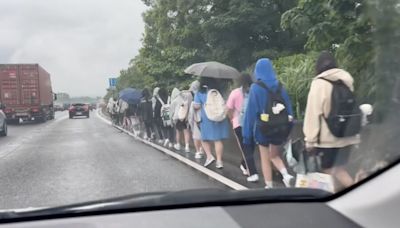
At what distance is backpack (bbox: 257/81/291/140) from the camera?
6.71 meters

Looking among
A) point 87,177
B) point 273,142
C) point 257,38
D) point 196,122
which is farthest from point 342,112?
point 257,38

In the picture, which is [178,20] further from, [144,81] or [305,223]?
[305,223]

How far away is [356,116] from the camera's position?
4.30 m

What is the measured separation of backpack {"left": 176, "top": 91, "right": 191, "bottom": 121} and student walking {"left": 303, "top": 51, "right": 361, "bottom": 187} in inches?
266

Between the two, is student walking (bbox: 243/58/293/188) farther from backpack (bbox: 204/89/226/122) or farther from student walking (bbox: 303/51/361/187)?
backpack (bbox: 204/89/226/122)

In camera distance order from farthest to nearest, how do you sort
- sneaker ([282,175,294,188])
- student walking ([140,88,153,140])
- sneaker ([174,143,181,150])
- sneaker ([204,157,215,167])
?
student walking ([140,88,153,140]) < sneaker ([174,143,181,150]) < sneaker ([204,157,215,167]) < sneaker ([282,175,294,188])

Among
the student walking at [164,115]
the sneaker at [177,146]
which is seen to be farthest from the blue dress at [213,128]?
the student walking at [164,115]

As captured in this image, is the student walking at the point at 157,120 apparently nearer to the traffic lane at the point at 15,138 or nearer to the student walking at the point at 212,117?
the traffic lane at the point at 15,138

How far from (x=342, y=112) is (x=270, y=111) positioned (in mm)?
1961

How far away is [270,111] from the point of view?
22.0ft

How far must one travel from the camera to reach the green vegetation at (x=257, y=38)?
19.4 ft

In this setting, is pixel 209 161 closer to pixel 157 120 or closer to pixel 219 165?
pixel 219 165

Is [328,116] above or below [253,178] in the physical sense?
above

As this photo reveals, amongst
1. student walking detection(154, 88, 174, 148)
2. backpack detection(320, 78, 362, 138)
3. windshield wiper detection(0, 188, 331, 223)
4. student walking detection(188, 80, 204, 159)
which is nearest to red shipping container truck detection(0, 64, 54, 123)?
student walking detection(154, 88, 174, 148)
